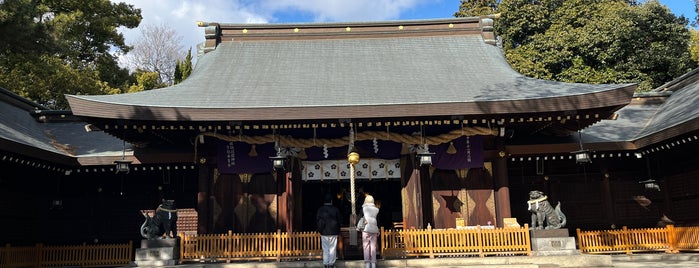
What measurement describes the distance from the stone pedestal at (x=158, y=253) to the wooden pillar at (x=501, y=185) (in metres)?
8.22

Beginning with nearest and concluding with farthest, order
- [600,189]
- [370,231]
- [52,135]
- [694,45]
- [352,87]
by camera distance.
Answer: [370,231] → [352,87] → [600,189] → [52,135] → [694,45]

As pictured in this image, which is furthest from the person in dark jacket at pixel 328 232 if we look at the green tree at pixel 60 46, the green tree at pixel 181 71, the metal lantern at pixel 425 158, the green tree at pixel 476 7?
the green tree at pixel 476 7

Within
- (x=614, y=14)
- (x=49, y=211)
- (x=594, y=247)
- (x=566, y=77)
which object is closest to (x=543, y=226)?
(x=594, y=247)

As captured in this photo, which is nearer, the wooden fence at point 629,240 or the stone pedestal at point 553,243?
the stone pedestal at point 553,243

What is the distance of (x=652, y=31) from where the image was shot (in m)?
30.2

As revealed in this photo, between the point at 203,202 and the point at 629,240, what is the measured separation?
11.6 metres

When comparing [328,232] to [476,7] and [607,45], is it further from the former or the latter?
[476,7]

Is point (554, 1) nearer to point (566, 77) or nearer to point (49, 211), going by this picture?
point (566, 77)

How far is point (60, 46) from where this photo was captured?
18.5 m

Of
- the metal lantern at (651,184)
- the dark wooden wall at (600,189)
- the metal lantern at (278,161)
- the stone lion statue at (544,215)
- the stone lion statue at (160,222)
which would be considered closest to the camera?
the stone lion statue at (544,215)

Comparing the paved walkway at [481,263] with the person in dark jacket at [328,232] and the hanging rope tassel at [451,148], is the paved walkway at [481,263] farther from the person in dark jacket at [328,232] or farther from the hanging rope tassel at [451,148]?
the hanging rope tassel at [451,148]

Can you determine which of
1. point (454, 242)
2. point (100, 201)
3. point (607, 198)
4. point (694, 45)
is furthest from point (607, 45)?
point (100, 201)

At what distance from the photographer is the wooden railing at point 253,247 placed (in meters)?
12.0

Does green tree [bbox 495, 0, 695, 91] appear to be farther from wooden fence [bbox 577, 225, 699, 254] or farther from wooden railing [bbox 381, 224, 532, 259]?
wooden railing [bbox 381, 224, 532, 259]
